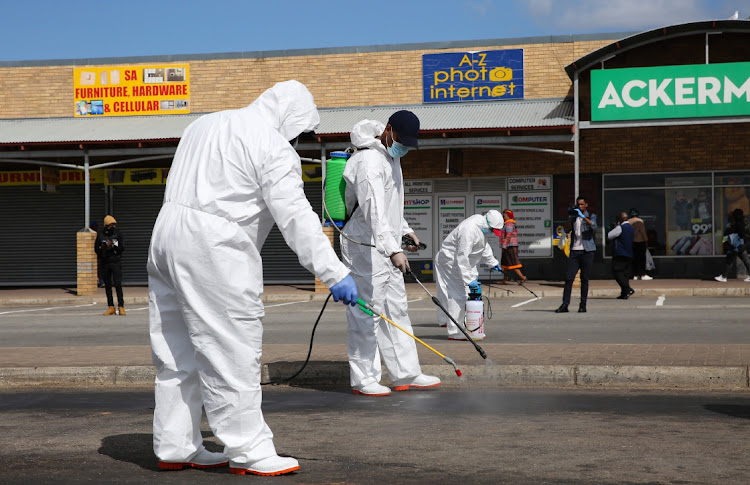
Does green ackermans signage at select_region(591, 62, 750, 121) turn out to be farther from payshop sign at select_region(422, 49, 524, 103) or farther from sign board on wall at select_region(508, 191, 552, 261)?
payshop sign at select_region(422, 49, 524, 103)

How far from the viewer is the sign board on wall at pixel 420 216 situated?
24.5 meters

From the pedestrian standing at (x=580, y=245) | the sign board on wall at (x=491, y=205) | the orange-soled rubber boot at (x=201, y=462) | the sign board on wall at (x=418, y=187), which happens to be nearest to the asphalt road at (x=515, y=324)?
the pedestrian standing at (x=580, y=245)

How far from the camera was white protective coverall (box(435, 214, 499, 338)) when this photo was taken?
11000 mm

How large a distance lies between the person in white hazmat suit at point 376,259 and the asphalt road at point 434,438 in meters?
0.24

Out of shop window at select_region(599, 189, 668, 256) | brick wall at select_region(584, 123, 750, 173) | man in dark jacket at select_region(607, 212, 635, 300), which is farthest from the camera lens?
shop window at select_region(599, 189, 668, 256)

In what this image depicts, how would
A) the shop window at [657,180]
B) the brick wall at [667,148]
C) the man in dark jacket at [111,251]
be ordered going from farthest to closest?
the shop window at [657,180] → the brick wall at [667,148] → the man in dark jacket at [111,251]

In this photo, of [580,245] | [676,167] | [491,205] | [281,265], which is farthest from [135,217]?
[580,245]

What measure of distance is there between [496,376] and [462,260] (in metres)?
3.48

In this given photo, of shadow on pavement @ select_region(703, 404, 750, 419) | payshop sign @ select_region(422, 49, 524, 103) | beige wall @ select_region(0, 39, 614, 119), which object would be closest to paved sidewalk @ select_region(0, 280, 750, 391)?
shadow on pavement @ select_region(703, 404, 750, 419)

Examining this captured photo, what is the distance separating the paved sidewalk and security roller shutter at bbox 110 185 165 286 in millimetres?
16468

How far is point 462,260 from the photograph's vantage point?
10977 millimetres

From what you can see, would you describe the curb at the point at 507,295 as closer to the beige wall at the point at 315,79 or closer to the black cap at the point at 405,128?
the beige wall at the point at 315,79

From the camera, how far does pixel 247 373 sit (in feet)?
14.7

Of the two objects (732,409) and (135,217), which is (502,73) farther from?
(732,409)
